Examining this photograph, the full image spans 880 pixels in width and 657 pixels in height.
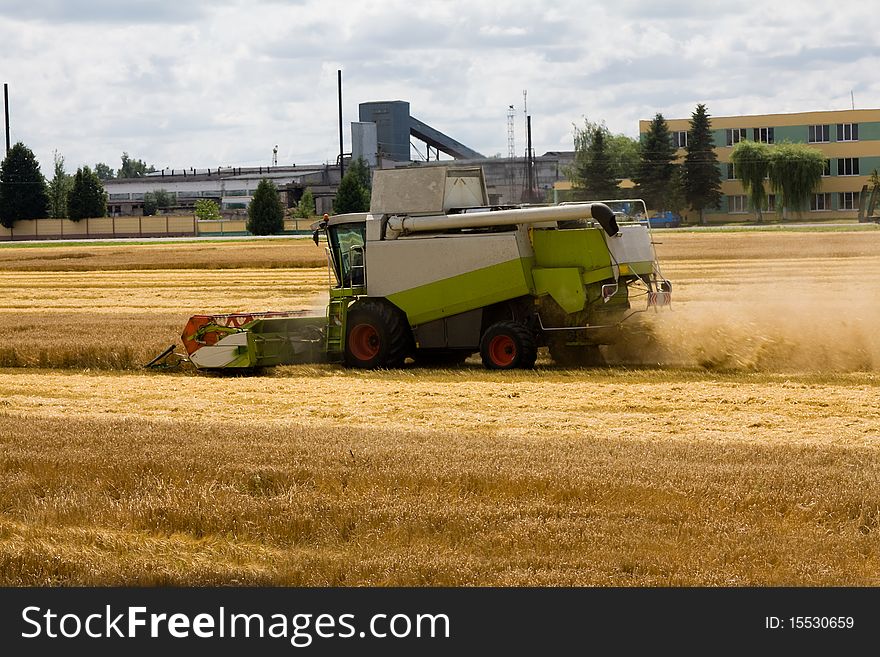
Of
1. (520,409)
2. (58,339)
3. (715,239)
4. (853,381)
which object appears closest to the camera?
(520,409)

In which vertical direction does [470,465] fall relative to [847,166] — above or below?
below

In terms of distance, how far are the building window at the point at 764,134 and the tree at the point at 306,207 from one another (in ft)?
106

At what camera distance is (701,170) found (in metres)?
83.1

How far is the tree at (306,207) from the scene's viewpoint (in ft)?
296

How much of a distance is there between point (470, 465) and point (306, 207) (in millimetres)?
83271

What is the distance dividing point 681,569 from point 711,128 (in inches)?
3363

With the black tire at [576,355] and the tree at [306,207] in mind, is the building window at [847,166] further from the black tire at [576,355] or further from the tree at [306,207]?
the black tire at [576,355]

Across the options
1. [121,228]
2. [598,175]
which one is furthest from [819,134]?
[121,228]

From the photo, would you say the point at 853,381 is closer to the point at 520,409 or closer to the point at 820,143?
the point at 520,409

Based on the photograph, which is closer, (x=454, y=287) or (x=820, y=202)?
(x=454, y=287)

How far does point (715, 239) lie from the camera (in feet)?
165

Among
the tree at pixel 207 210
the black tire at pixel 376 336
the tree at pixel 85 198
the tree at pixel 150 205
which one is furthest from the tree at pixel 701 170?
Result: the black tire at pixel 376 336

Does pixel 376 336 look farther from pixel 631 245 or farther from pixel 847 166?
pixel 847 166
